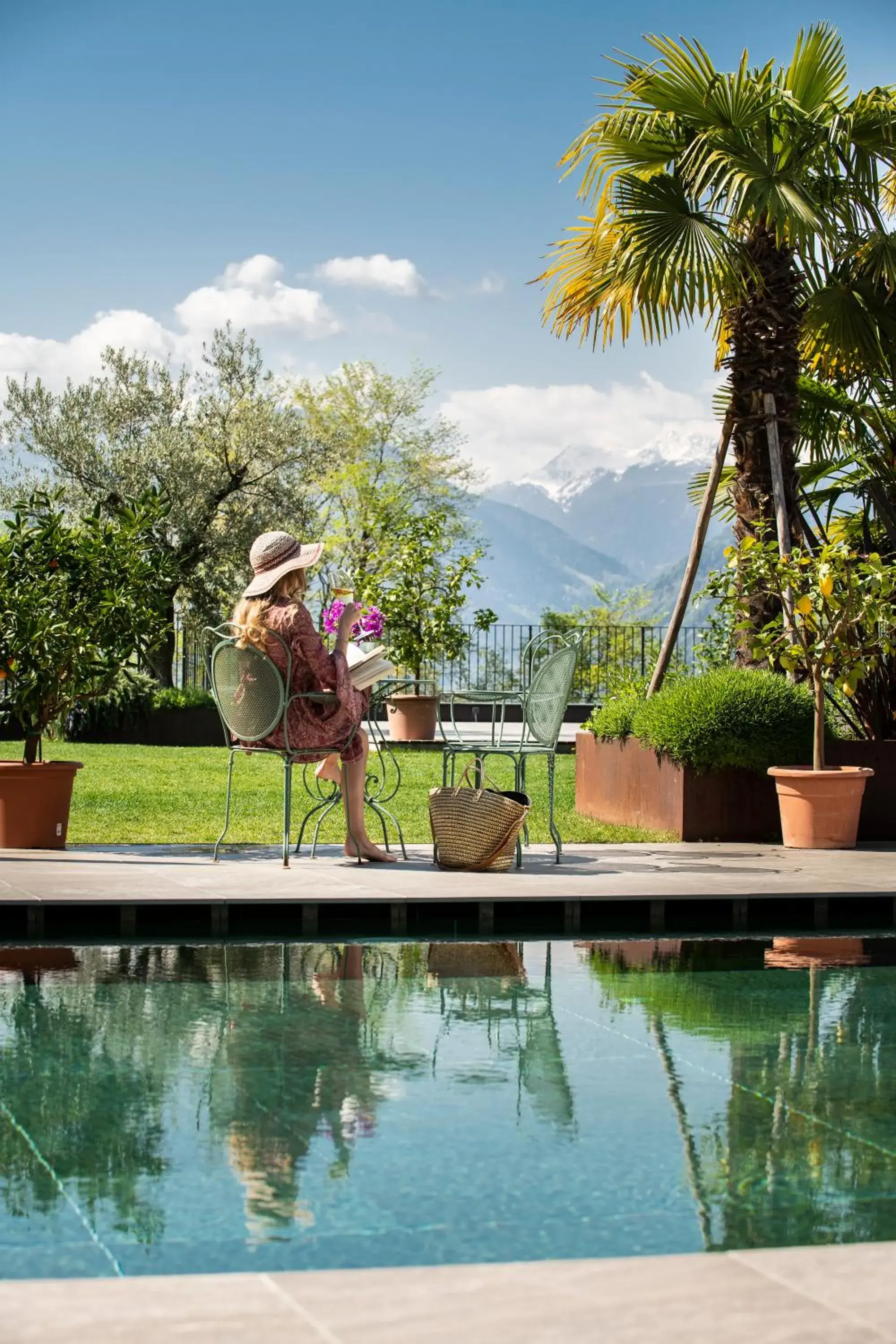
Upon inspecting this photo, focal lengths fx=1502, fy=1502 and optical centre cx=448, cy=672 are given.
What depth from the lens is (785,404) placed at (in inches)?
354

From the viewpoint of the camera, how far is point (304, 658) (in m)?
6.50

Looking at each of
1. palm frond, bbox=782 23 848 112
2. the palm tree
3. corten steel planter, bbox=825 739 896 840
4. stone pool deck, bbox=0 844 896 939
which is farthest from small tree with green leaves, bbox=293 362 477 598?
stone pool deck, bbox=0 844 896 939

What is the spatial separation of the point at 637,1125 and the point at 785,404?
648 centimetres

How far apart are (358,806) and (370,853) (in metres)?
0.23

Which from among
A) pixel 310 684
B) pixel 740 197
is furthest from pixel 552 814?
pixel 740 197

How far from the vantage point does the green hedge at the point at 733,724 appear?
7.81m

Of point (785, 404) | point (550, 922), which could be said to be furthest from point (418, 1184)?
point (785, 404)

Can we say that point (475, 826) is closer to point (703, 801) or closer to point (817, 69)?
point (703, 801)

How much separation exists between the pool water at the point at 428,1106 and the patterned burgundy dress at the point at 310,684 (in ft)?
4.44

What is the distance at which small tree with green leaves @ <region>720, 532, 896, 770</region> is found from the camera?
740 centimetres

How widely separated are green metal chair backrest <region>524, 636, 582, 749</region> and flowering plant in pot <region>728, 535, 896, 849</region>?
1.31m

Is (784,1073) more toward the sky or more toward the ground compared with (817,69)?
more toward the ground

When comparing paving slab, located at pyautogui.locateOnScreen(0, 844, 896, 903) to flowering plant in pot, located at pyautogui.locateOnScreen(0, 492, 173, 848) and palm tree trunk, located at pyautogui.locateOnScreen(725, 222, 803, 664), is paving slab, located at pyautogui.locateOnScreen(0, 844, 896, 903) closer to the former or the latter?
flowering plant in pot, located at pyautogui.locateOnScreen(0, 492, 173, 848)

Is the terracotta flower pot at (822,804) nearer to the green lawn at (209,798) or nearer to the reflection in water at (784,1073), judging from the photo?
the green lawn at (209,798)
